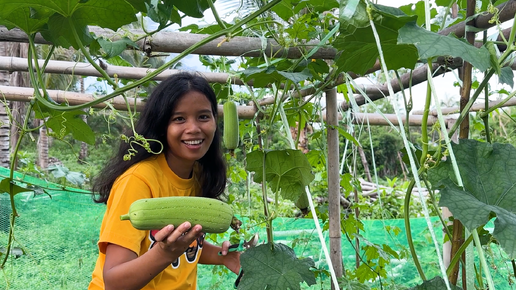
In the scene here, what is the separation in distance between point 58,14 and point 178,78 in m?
Result: 0.64

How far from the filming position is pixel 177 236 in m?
0.94

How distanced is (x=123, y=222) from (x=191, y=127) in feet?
1.11

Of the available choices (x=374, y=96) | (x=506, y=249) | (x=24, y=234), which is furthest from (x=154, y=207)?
(x=24, y=234)

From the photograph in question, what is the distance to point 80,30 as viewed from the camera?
3.11 ft

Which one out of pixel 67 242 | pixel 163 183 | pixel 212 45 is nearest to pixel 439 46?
pixel 212 45

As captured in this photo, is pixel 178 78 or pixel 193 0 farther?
pixel 178 78

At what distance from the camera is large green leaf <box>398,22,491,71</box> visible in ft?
1.89

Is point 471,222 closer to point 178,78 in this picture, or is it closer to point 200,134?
point 200,134

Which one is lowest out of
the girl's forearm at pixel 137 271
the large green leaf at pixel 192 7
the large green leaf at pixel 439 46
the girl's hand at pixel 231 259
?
the girl's hand at pixel 231 259

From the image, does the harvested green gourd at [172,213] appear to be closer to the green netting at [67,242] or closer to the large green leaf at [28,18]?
the large green leaf at [28,18]

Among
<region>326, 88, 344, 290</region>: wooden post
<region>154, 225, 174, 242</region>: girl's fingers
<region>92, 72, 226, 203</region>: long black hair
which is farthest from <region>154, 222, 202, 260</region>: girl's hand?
<region>326, 88, 344, 290</region>: wooden post

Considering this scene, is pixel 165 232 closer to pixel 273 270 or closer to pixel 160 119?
pixel 273 270

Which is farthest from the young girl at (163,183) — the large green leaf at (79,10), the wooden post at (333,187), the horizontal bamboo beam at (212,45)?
the large green leaf at (79,10)

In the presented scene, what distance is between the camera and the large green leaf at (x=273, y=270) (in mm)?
1010
